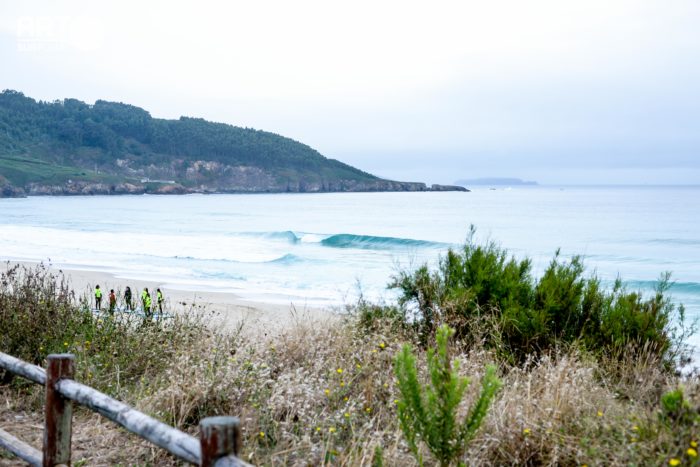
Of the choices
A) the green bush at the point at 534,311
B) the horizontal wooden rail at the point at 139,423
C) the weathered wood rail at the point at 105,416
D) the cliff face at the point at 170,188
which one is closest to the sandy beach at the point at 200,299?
the green bush at the point at 534,311

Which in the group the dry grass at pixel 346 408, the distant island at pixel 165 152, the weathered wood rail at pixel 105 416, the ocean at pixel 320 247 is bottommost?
the ocean at pixel 320 247

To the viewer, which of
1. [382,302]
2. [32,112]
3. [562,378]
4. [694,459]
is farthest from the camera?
[32,112]

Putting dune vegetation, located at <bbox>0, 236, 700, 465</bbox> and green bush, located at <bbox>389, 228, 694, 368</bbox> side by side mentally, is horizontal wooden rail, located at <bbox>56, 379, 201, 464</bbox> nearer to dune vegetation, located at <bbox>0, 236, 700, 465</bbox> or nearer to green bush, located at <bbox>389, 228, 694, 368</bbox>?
dune vegetation, located at <bbox>0, 236, 700, 465</bbox>

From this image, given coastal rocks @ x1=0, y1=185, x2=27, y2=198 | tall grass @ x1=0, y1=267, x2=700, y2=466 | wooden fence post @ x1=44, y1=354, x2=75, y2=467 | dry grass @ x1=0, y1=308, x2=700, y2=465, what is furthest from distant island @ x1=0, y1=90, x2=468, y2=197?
wooden fence post @ x1=44, y1=354, x2=75, y2=467

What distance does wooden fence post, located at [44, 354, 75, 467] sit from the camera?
12.8 feet

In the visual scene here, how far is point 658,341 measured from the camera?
25.9ft

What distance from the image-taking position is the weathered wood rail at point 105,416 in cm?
275

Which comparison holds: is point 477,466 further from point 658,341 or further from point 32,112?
point 32,112

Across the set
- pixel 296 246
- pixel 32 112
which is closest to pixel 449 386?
pixel 296 246

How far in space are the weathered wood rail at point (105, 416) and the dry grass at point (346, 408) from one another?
1030 millimetres

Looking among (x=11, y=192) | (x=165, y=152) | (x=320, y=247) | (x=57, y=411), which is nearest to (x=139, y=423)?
(x=57, y=411)

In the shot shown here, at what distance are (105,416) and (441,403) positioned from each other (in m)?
1.89

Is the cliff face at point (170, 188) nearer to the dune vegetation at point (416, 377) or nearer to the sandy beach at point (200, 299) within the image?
the sandy beach at point (200, 299)

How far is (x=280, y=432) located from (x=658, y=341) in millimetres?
5099
